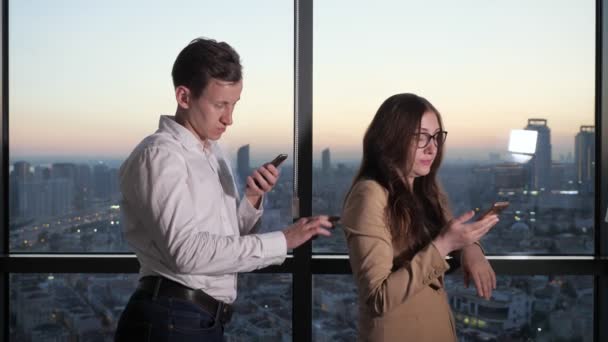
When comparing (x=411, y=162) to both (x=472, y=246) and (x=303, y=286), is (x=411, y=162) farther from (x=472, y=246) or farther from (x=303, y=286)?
(x=303, y=286)

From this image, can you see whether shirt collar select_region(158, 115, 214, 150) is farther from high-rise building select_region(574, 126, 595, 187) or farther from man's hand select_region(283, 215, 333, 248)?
high-rise building select_region(574, 126, 595, 187)

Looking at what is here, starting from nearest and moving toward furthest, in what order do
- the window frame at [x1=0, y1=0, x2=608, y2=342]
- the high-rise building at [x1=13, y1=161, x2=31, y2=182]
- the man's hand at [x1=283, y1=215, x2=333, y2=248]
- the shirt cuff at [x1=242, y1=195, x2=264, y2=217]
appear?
the man's hand at [x1=283, y1=215, x2=333, y2=248] < the shirt cuff at [x1=242, y1=195, x2=264, y2=217] < the window frame at [x1=0, y1=0, x2=608, y2=342] < the high-rise building at [x1=13, y1=161, x2=31, y2=182]

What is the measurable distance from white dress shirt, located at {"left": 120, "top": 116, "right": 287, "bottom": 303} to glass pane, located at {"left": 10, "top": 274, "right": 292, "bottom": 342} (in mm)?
911

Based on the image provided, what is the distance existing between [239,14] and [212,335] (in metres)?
1.42

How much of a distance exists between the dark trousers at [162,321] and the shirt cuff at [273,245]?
0.21 meters

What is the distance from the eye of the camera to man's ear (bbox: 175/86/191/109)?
5.32ft

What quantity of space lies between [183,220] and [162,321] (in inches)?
10.0

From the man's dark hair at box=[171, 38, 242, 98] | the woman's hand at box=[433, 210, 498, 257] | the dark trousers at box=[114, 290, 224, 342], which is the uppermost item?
the man's dark hair at box=[171, 38, 242, 98]

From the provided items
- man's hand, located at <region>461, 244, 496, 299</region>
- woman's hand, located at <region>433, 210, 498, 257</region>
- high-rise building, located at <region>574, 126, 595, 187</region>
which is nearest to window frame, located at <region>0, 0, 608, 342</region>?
high-rise building, located at <region>574, 126, 595, 187</region>

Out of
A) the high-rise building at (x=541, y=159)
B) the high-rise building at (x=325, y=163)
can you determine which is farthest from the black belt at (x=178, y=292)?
the high-rise building at (x=541, y=159)

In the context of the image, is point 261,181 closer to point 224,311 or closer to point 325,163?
point 224,311

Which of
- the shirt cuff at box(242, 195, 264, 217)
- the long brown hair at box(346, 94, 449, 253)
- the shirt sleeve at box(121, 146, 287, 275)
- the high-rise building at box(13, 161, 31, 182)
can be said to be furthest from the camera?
the high-rise building at box(13, 161, 31, 182)

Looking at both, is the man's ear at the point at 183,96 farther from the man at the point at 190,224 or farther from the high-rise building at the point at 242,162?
the high-rise building at the point at 242,162

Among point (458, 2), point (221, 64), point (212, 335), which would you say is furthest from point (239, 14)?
point (212, 335)
